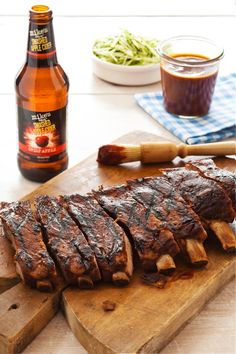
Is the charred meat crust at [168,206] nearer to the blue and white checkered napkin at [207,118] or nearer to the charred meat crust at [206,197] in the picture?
the charred meat crust at [206,197]

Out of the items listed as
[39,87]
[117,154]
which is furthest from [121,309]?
[39,87]

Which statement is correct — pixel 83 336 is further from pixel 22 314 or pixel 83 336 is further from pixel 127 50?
pixel 127 50

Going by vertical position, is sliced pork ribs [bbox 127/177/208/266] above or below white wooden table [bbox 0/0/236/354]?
above

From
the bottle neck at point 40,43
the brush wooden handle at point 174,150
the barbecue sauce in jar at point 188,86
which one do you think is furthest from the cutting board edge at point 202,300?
the barbecue sauce in jar at point 188,86

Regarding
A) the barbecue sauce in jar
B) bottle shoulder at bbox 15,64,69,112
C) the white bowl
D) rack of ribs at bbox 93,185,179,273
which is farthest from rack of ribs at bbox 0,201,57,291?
the white bowl

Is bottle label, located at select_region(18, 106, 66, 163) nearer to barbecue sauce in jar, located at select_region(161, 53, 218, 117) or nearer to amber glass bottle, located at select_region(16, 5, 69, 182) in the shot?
amber glass bottle, located at select_region(16, 5, 69, 182)

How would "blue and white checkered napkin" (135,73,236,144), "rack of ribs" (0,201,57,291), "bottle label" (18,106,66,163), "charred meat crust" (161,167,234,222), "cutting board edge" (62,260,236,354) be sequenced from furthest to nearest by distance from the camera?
1. "blue and white checkered napkin" (135,73,236,144)
2. "bottle label" (18,106,66,163)
3. "charred meat crust" (161,167,234,222)
4. "rack of ribs" (0,201,57,291)
5. "cutting board edge" (62,260,236,354)
